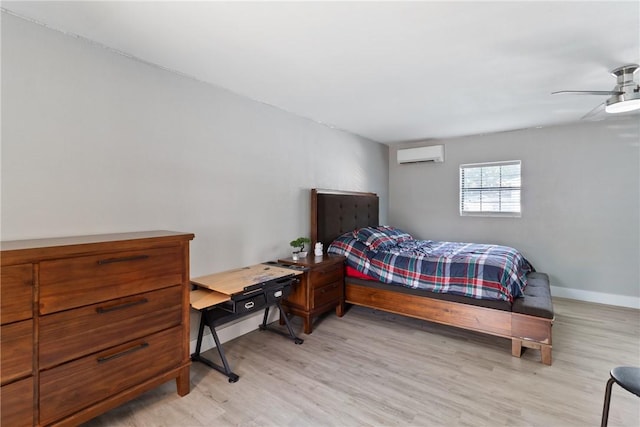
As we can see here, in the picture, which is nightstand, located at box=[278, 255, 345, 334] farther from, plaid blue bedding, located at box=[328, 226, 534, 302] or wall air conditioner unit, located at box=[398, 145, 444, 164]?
wall air conditioner unit, located at box=[398, 145, 444, 164]

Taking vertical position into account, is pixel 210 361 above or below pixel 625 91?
below

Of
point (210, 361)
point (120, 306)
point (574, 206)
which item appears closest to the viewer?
point (120, 306)

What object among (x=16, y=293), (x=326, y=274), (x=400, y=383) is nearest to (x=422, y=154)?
(x=326, y=274)

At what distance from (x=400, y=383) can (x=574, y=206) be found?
357 cm

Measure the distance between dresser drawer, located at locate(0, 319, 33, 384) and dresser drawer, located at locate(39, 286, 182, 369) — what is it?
4 centimetres

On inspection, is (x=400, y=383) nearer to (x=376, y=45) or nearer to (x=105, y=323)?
(x=105, y=323)

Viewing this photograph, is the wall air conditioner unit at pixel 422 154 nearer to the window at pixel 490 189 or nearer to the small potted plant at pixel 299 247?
the window at pixel 490 189

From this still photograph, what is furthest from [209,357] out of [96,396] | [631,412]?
[631,412]

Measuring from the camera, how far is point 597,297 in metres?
3.87

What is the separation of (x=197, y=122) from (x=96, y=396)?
78.4 inches

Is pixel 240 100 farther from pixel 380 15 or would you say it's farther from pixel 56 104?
pixel 380 15

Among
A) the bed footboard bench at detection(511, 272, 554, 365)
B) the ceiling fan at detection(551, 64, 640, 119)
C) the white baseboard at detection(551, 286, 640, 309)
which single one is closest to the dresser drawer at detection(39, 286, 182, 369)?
the bed footboard bench at detection(511, 272, 554, 365)

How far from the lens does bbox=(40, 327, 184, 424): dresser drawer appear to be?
4.69 feet

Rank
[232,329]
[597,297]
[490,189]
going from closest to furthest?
[232,329] < [597,297] < [490,189]
